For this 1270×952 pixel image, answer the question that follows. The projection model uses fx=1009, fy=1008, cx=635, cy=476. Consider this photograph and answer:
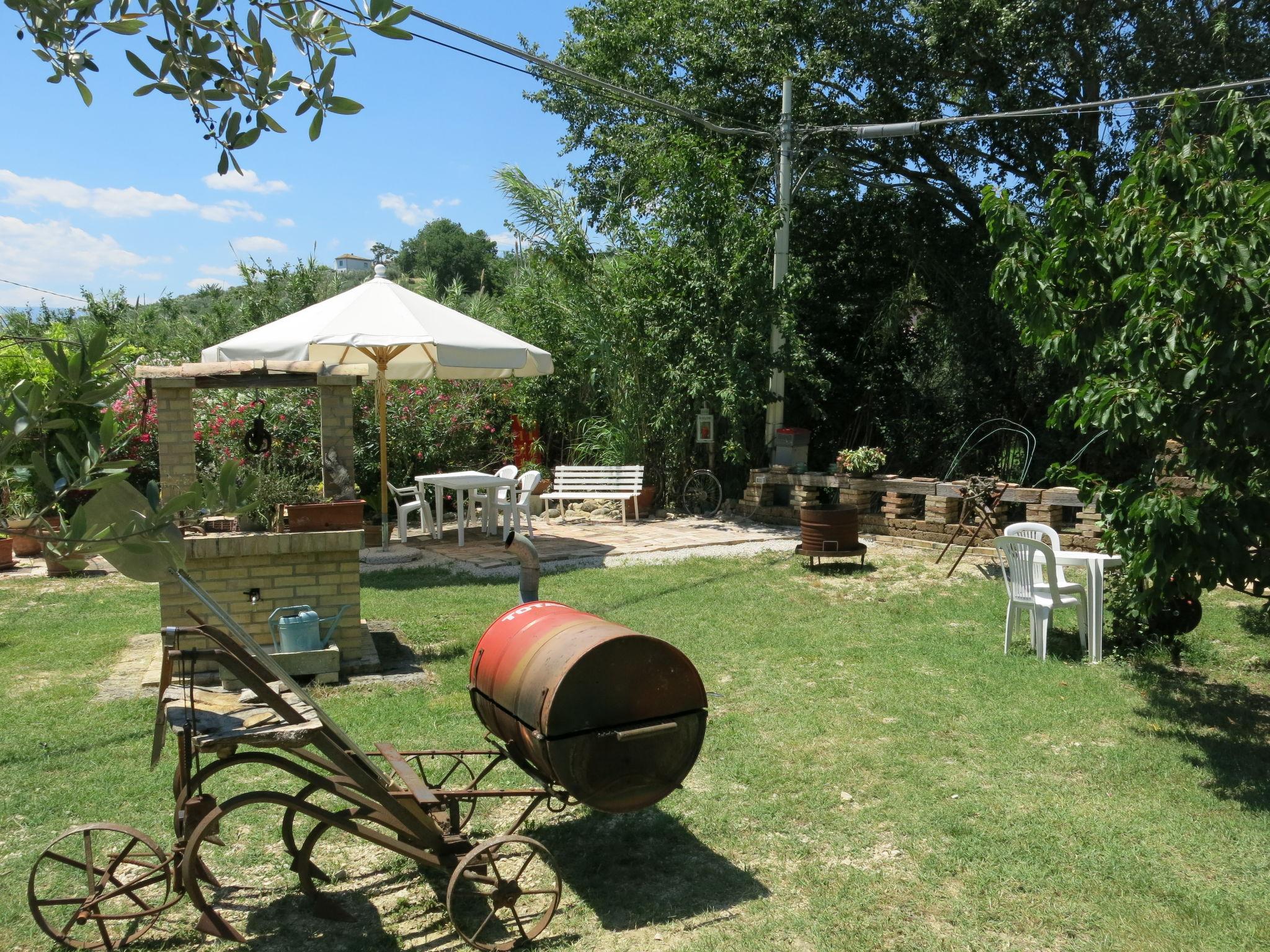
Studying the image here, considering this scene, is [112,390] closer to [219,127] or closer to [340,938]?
[219,127]

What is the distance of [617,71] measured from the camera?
18531mm

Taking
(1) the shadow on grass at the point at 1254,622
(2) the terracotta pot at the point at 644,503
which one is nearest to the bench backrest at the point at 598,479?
(2) the terracotta pot at the point at 644,503

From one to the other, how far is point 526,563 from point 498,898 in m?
1.72

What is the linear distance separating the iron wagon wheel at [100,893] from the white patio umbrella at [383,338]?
5732mm

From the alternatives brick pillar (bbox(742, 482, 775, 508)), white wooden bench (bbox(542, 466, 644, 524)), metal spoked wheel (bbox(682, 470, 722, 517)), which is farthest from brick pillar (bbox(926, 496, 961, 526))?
white wooden bench (bbox(542, 466, 644, 524))

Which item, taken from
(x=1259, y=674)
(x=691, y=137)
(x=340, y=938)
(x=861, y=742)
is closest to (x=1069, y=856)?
(x=861, y=742)

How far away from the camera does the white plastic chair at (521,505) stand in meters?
11.8

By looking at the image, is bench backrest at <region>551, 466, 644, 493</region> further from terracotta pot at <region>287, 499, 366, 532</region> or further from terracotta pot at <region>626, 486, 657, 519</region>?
terracotta pot at <region>287, 499, 366, 532</region>

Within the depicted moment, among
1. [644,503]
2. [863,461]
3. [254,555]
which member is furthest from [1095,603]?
[644,503]

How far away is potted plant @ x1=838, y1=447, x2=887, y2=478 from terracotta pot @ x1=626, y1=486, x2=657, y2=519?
2.90 metres

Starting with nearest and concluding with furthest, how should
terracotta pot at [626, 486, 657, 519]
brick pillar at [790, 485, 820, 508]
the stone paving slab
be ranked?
the stone paving slab < brick pillar at [790, 485, 820, 508] < terracotta pot at [626, 486, 657, 519]

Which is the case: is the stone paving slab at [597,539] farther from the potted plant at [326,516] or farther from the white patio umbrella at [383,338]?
the potted plant at [326,516]

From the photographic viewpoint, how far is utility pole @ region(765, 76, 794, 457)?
13703 mm

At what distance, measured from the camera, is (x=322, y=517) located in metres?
6.54
